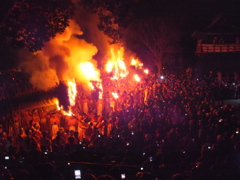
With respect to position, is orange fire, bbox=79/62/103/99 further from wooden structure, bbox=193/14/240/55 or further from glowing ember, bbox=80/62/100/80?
wooden structure, bbox=193/14/240/55

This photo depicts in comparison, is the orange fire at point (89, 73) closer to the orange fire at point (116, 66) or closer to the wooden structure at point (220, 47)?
the orange fire at point (116, 66)

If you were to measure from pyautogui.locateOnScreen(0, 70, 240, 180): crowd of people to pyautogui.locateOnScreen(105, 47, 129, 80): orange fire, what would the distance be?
11.6 metres

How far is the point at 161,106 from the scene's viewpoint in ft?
→ 41.9

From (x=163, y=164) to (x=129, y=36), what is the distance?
2661 cm

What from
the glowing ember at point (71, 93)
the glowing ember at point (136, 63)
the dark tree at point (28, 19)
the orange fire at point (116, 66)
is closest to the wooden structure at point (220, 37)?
the glowing ember at point (136, 63)

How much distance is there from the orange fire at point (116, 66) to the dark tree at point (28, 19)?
1491 centimetres

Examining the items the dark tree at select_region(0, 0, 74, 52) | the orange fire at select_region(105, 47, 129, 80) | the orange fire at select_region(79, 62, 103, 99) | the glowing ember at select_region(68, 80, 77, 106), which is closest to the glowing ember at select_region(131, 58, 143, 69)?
the orange fire at select_region(105, 47, 129, 80)

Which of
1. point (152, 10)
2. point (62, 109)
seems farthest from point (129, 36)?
point (62, 109)

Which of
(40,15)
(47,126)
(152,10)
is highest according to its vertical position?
(152,10)

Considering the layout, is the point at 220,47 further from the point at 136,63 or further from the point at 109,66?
the point at 109,66

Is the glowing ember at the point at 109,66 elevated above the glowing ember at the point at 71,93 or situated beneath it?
elevated above

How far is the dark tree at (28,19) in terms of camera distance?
7590mm

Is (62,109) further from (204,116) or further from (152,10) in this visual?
(152,10)

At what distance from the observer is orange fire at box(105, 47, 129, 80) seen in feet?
80.8
